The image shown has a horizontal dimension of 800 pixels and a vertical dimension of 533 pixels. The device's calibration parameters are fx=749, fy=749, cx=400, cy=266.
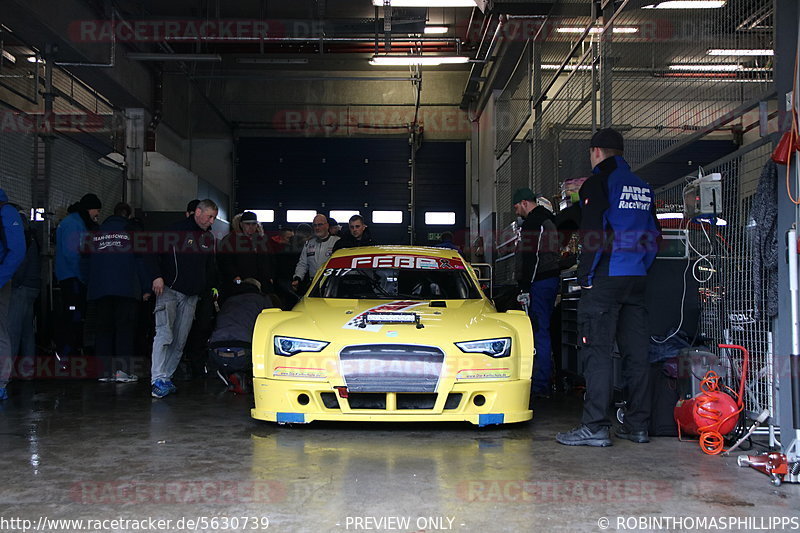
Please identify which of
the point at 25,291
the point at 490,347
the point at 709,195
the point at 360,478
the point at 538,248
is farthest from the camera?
the point at 25,291

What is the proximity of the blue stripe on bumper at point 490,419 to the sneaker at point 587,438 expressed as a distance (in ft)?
1.24

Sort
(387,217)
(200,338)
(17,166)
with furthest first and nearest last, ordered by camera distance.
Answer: (387,217), (17,166), (200,338)

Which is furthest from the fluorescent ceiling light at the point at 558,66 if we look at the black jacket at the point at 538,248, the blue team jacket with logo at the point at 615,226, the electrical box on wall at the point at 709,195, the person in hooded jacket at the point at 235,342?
the person in hooded jacket at the point at 235,342

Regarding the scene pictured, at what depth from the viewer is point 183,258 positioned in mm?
6406

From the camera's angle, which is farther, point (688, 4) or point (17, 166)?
point (17, 166)

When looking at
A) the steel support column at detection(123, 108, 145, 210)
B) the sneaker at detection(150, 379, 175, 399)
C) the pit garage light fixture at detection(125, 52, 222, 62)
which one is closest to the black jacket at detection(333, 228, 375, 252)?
the sneaker at detection(150, 379, 175, 399)

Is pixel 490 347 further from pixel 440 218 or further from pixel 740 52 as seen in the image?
pixel 440 218

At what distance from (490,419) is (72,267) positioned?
5.51 meters

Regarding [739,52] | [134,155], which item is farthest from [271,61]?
[739,52]

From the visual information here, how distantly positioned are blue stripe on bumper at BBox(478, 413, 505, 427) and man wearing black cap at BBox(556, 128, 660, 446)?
0.36 meters

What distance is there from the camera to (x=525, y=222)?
651cm

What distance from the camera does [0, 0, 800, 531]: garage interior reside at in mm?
3092

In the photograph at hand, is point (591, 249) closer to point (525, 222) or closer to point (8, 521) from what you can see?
point (525, 222)

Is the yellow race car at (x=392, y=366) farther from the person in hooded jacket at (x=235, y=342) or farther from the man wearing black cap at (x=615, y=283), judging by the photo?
the person in hooded jacket at (x=235, y=342)
